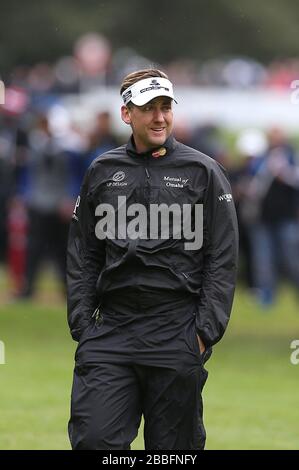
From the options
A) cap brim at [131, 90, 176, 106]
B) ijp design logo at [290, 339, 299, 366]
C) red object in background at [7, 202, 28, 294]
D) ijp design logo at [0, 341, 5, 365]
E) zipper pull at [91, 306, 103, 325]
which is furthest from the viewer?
red object in background at [7, 202, 28, 294]

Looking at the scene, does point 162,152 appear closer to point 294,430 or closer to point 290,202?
point 294,430

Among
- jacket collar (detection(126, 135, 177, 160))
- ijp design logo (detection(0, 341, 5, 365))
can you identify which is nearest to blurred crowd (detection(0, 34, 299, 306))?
ijp design logo (detection(0, 341, 5, 365))

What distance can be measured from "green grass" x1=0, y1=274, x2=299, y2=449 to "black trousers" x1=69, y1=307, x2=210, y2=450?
282 centimetres

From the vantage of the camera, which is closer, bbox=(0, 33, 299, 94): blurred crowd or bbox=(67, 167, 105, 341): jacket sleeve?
bbox=(67, 167, 105, 341): jacket sleeve

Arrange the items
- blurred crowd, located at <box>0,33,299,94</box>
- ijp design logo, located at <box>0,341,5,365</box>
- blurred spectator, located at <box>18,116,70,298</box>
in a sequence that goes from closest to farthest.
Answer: ijp design logo, located at <box>0,341,5,365</box>
blurred spectator, located at <box>18,116,70,298</box>
blurred crowd, located at <box>0,33,299,94</box>

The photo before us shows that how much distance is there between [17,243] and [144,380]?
1466 centimetres

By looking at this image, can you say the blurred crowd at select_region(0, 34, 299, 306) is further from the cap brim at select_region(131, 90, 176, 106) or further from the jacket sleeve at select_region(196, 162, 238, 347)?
the jacket sleeve at select_region(196, 162, 238, 347)

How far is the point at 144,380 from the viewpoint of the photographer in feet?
24.5

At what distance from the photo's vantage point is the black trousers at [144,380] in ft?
24.1

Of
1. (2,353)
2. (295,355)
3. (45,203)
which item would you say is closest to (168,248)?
(2,353)

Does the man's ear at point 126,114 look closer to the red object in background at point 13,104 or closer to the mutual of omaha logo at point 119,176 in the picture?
the mutual of omaha logo at point 119,176

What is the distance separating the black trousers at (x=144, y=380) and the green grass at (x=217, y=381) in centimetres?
282

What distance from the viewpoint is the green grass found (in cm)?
1086
